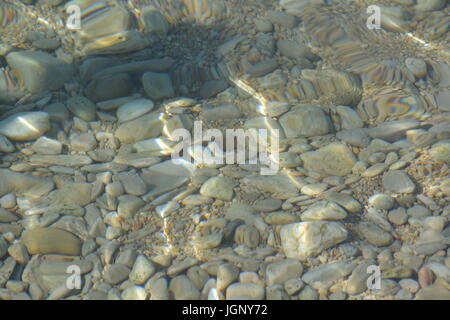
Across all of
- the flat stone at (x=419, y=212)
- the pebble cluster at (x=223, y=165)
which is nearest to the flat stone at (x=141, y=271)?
the pebble cluster at (x=223, y=165)

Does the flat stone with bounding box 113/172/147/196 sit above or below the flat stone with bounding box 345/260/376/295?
above

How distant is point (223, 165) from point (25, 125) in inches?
45.3

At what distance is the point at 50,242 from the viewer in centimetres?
218

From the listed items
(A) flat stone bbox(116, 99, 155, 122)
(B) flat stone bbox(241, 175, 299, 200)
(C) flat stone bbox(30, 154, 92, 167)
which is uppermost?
(A) flat stone bbox(116, 99, 155, 122)

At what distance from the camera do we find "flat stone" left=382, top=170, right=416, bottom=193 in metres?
2.43

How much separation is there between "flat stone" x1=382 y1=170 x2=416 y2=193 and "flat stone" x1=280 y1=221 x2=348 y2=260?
17.4 inches

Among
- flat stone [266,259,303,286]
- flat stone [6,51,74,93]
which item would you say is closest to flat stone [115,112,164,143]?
flat stone [6,51,74,93]

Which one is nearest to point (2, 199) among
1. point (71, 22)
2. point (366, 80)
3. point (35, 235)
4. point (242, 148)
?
point (35, 235)

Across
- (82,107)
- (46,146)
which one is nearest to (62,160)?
(46,146)

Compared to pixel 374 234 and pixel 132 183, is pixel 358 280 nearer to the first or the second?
pixel 374 234

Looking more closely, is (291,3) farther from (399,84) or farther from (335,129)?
(335,129)

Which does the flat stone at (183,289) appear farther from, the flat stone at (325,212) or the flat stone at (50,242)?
the flat stone at (325,212)

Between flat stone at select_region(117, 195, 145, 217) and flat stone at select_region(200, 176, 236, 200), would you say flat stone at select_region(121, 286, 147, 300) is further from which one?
flat stone at select_region(200, 176, 236, 200)
